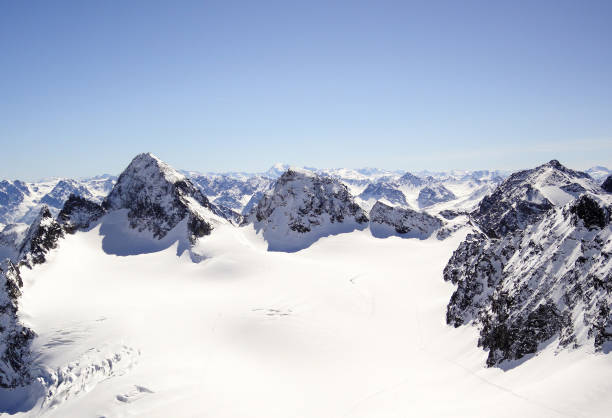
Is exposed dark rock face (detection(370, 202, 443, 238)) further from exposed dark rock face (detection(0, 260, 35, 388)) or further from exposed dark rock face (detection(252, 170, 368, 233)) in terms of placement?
exposed dark rock face (detection(0, 260, 35, 388))

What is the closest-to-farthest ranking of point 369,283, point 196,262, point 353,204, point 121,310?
1. point 121,310
2. point 369,283
3. point 196,262
4. point 353,204

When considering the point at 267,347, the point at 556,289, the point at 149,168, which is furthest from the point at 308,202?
the point at 556,289

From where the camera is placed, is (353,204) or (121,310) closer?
(121,310)

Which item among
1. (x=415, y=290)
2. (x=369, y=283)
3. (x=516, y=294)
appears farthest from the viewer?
(x=369, y=283)

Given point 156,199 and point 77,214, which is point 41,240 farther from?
point 156,199

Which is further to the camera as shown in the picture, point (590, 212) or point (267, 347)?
point (267, 347)

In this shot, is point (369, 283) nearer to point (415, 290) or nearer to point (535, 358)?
point (415, 290)

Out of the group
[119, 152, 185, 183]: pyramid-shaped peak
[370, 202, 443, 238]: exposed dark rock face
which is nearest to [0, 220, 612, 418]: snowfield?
[370, 202, 443, 238]: exposed dark rock face

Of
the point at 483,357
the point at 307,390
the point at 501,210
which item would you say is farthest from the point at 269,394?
the point at 501,210
